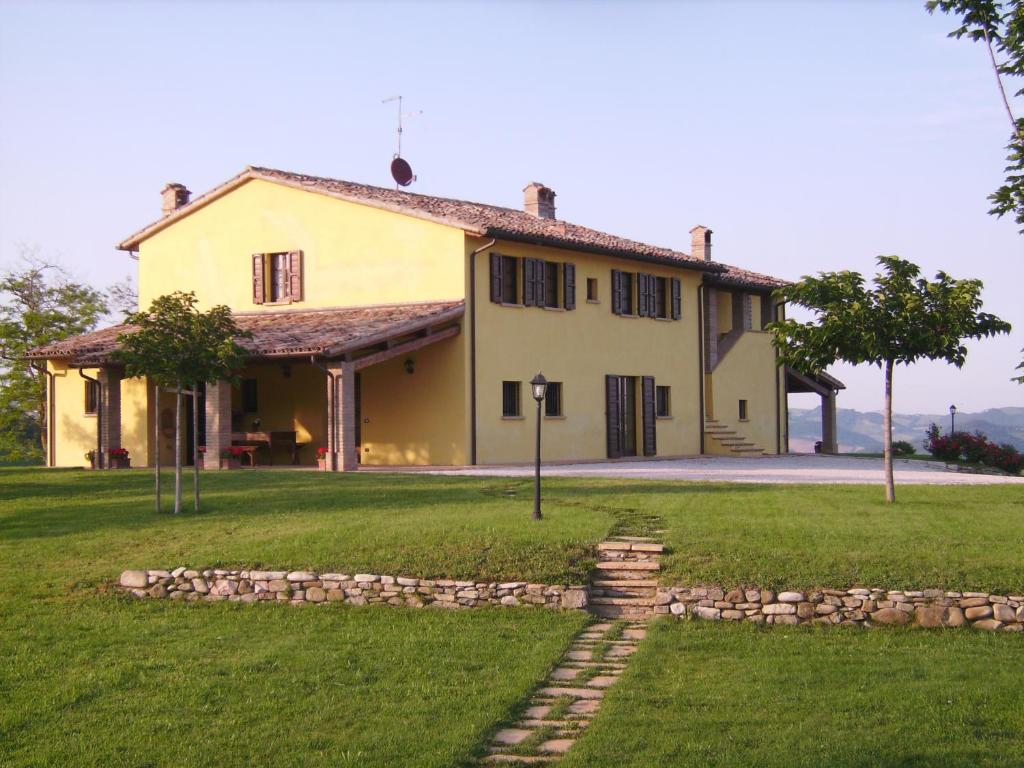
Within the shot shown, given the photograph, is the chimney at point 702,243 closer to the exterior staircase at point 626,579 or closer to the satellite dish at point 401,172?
the satellite dish at point 401,172

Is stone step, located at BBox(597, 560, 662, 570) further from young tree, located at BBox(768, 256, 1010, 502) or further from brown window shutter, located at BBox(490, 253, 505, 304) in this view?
brown window shutter, located at BBox(490, 253, 505, 304)

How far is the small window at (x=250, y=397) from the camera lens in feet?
92.0

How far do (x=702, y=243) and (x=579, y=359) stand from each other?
10.1 meters

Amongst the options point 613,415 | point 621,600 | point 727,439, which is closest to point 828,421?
point 727,439

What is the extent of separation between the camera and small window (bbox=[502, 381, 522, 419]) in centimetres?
2681

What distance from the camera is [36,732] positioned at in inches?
323

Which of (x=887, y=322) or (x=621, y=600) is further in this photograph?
(x=887, y=322)

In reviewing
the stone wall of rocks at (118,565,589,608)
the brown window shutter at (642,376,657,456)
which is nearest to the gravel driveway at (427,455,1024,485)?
the brown window shutter at (642,376,657,456)

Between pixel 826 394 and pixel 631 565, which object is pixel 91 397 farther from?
pixel 826 394

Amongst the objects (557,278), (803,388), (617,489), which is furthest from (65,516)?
(803,388)

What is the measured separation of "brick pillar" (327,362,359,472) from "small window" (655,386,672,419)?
10.5 metres

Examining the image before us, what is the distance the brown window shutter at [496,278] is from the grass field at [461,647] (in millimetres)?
9191

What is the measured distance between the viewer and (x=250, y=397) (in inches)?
1107

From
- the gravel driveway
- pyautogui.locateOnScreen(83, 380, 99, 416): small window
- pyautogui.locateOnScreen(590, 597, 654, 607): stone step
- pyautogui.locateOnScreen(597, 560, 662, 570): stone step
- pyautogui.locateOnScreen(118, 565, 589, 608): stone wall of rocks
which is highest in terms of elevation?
pyautogui.locateOnScreen(83, 380, 99, 416): small window
